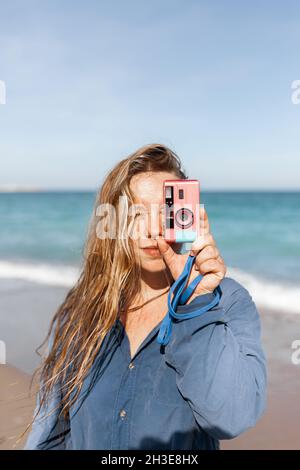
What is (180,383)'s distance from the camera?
4.36 ft

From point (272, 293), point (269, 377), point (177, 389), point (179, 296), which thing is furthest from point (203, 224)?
point (272, 293)

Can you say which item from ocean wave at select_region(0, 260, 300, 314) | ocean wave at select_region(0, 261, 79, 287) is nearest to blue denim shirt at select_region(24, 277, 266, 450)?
ocean wave at select_region(0, 260, 300, 314)

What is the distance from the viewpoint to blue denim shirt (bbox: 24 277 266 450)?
1.26m

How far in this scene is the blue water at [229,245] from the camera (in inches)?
357

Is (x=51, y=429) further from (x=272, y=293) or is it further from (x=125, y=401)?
(x=272, y=293)

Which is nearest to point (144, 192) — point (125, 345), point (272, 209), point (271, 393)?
point (125, 345)

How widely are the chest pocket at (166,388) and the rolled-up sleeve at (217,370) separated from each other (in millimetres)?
85

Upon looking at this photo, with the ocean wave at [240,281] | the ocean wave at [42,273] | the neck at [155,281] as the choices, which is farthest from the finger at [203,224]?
the ocean wave at [42,273]

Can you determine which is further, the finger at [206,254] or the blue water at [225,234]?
the blue water at [225,234]

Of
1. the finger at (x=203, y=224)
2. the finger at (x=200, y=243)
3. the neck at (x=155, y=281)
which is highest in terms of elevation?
the finger at (x=203, y=224)

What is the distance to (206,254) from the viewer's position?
53.2 inches

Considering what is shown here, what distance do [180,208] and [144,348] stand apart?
1.56 feet

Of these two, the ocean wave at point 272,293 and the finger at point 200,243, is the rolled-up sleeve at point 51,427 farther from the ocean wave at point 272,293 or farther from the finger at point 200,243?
the ocean wave at point 272,293

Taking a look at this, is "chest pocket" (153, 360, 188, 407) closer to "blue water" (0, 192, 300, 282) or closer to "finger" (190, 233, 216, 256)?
"finger" (190, 233, 216, 256)
